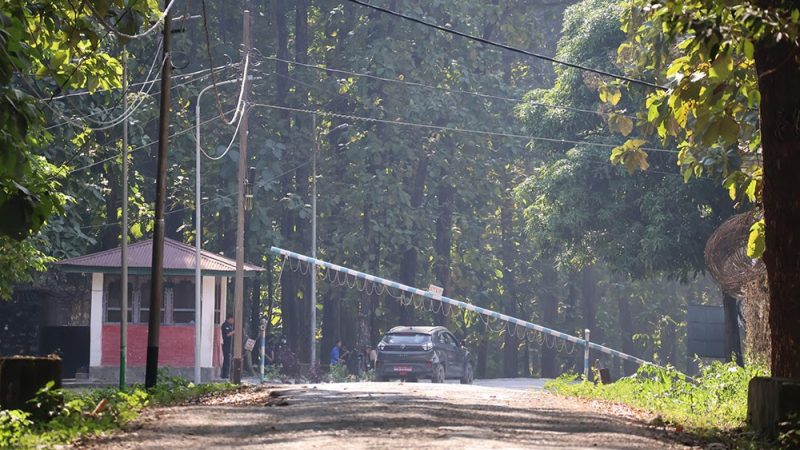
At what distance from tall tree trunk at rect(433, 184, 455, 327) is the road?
36607mm

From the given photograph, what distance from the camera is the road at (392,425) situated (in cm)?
1399

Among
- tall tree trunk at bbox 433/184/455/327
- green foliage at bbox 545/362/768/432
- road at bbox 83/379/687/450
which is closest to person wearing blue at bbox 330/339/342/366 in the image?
tall tree trunk at bbox 433/184/455/327

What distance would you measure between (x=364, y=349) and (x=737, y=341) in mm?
20818

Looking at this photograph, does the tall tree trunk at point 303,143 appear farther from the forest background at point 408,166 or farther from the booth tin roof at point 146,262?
the booth tin roof at point 146,262

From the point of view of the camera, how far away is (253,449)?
1332 centimetres

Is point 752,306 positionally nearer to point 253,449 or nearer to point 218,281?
point 253,449

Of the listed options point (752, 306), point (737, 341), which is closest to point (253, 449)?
point (752, 306)

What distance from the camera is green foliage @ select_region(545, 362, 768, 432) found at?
1878 centimetres

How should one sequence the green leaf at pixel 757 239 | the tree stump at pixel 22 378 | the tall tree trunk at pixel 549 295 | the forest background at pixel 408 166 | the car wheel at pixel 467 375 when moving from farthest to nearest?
the tall tree trunk at pixel 549 295
the car wheel at pixel 467 375
the forest background at pixel 408 166
the green leaf at pixel 757 239
the tree stump at pixel 22 378

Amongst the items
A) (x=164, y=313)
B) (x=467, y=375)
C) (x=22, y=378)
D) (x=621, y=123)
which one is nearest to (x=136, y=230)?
(x=164, y=313)

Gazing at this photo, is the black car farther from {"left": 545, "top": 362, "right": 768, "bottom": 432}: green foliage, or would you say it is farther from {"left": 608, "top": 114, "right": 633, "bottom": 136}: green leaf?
{"left": 608, "top": 114, "right": 633, "bottom": 136}: green leaf

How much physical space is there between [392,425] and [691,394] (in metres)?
8.00

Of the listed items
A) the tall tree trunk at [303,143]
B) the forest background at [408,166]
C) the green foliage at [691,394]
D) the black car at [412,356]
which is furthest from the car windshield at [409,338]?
the green foliage at [691,394]

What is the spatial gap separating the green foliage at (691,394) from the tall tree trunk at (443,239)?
30463 millimetres
